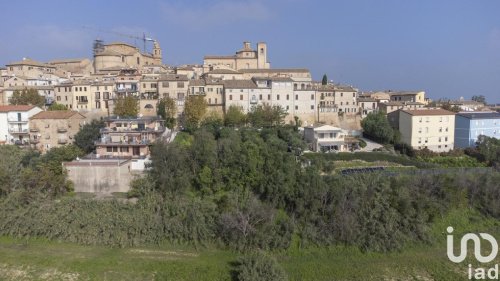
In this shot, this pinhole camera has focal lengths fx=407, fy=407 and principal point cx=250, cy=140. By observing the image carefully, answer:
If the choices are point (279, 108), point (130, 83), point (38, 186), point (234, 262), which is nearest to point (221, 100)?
point (279, 108)

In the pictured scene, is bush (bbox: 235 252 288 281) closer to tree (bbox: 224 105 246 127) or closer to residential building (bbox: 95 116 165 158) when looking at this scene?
residential building (bbox: 95 116 165 158)

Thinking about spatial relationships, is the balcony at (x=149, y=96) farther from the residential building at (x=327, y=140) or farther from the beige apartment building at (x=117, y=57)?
the residential building at (x=327, y=140)

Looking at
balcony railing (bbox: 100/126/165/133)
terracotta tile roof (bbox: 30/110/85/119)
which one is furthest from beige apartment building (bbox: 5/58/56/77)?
balcony railing (bbox: 100/126/165/133)

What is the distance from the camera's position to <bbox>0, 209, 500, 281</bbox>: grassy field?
715 inches

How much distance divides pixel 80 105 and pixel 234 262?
31.1 metres

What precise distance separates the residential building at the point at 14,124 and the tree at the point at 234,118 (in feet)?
57.4

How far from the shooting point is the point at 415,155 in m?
35.8

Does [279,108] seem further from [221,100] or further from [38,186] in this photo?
[38,186]

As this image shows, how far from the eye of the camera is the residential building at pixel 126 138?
29.5 metres

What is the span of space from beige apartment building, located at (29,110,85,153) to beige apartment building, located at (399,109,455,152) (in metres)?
Result: 30.5

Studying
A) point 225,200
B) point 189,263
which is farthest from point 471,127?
point 189,263

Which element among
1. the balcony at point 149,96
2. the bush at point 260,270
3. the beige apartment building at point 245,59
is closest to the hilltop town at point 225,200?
the bush at point 260,270

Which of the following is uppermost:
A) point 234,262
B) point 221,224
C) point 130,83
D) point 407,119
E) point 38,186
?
point 130,83

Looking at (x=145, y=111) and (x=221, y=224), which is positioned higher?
(x=145, y=111)
